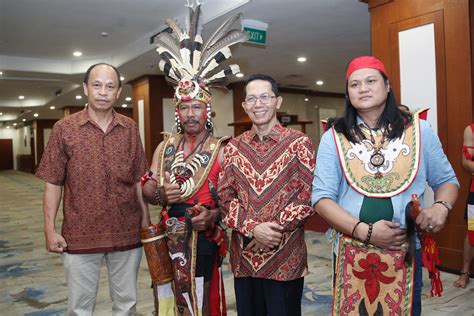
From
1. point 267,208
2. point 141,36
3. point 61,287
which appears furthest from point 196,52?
point 141,36

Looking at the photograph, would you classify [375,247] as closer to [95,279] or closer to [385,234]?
[385,234]

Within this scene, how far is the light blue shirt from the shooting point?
62.3 inches

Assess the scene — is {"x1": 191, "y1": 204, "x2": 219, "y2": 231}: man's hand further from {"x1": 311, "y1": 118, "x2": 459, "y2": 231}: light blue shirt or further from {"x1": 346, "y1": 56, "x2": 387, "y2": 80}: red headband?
{"x1": 346, "y1": 56, "x2": 387, "y2": 80}: red headband

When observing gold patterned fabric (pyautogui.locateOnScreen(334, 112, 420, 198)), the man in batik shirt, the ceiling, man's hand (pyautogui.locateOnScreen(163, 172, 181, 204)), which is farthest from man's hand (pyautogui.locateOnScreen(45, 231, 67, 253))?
the ceiling

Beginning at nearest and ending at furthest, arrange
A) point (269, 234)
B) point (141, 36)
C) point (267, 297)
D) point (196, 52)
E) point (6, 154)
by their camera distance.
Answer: point (269, 234)
point (267, 297)
point (196, 52)
point (141, 36)
point (6, 154)

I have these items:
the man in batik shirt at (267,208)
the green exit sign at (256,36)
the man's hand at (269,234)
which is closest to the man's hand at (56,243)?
the man in batik shirt at (267,208)

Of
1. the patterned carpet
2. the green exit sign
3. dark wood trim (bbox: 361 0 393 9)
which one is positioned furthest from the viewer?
the green exit sign

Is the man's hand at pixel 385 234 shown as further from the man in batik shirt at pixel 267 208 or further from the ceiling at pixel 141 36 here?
the ceiling at pixel 141 36

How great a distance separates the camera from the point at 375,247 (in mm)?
1590

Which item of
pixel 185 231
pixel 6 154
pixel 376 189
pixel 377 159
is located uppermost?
pixel 6 154

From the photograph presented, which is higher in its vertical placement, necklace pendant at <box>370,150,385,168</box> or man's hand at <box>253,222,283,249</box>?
necklace pendant at <box>370,150,385,168</box>

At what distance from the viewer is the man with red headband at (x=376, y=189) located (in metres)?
A: 1.56

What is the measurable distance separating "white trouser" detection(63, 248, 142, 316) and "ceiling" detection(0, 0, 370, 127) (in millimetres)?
4143

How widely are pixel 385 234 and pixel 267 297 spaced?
656 mm
